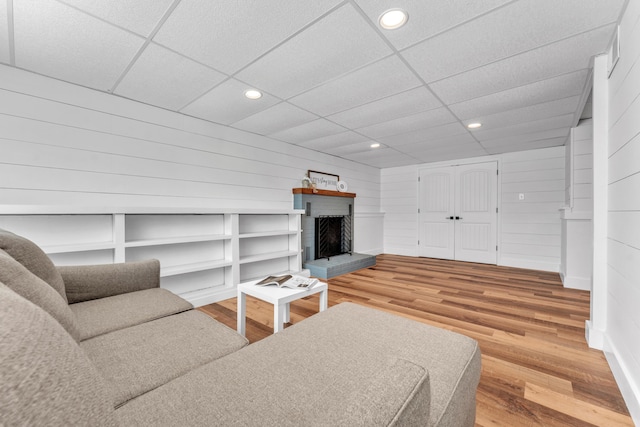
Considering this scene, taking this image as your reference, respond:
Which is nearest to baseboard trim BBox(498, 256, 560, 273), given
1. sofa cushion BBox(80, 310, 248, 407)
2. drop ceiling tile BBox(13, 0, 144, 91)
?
sofa cushion BBox(80, 310, 248, 407)

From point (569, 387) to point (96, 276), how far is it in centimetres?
293

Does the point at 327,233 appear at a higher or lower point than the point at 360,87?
lower

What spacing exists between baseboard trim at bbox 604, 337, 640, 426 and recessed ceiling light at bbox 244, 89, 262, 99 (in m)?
3.28

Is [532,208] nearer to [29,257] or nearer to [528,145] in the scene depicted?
[528,145]

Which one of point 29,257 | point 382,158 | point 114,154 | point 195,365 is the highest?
point 382,158

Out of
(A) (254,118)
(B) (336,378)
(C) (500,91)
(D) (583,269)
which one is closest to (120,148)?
(A) (254,118)

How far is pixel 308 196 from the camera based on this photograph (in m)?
4.43

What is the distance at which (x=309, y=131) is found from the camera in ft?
12.3

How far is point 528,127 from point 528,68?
5.82 feet

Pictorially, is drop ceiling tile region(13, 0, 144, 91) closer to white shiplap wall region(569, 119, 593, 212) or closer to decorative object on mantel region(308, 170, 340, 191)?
decorative object on mantel region(308, 170, 340, 191)

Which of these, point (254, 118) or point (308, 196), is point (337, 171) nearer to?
point (308, 196)

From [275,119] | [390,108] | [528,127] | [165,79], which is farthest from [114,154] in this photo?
[528,127]

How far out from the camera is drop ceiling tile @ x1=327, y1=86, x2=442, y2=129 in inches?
106

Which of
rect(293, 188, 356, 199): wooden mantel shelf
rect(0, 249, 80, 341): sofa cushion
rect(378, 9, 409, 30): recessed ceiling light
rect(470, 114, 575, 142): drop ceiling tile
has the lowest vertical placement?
rect(0, 249, 80, 341): sofa cushion
